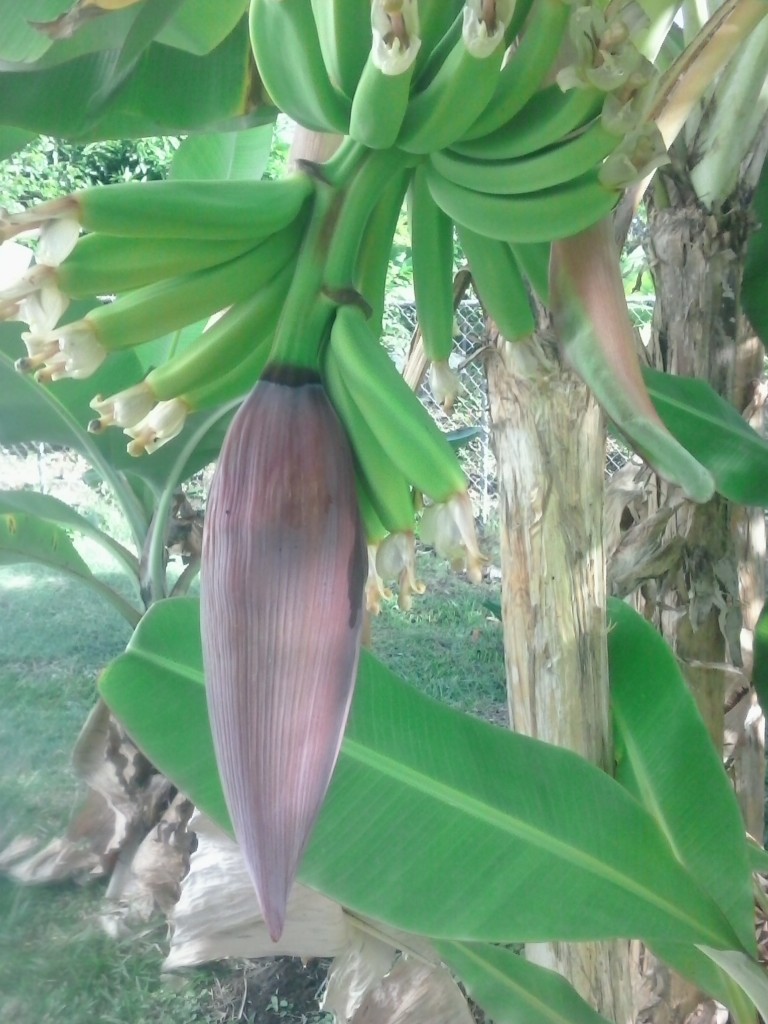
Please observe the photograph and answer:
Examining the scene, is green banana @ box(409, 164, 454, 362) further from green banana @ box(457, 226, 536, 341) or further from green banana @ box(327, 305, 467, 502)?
green banana @ box(327, 305, 467, 502)

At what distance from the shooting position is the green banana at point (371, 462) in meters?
0.27

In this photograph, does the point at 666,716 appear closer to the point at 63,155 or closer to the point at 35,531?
the point at 35,531

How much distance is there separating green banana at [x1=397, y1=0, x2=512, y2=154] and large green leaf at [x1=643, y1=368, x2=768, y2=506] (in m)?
0.41

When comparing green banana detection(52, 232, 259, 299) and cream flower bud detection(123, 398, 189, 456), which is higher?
green banana detection(52, 232, 259, 299)

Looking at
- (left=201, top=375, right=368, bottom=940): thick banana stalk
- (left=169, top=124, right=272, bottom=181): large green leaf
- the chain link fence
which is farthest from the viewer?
the chain link fence

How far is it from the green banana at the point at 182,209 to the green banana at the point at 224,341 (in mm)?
26

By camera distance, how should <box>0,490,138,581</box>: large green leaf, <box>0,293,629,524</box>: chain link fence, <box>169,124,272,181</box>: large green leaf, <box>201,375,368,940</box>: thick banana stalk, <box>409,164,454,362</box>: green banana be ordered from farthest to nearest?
1. <box>0,293,629,524</box>: chain link fence
2. <box>0,490,138,581</box>: large green leaf
3. <box>169,124,272,181</box>: large green leaf
4. <box>409,164,454,362</box>: green banana
5. <box>201,375,368,940</box>: thick banana stalk

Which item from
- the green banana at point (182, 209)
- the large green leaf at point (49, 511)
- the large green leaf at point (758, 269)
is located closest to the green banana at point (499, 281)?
the green banana at point (182, 209)

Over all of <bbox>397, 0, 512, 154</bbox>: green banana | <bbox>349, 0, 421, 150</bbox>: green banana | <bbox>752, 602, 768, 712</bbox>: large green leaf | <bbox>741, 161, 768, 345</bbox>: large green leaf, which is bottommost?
→ <bbox>752, 602, 768, 712</bbox>: large green leaf

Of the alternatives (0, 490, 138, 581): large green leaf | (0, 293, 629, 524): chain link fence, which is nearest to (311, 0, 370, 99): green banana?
(0, 490, 138, 581): large green leaf

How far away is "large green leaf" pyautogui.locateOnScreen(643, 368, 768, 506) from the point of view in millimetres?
632

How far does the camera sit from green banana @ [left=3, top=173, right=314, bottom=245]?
0.76 ft

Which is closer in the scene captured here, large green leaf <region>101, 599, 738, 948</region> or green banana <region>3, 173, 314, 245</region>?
green banana <region>3, 173, 314, 245</region>

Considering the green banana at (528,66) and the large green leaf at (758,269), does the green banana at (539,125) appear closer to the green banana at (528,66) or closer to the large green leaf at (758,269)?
the green banana at (528,66)
